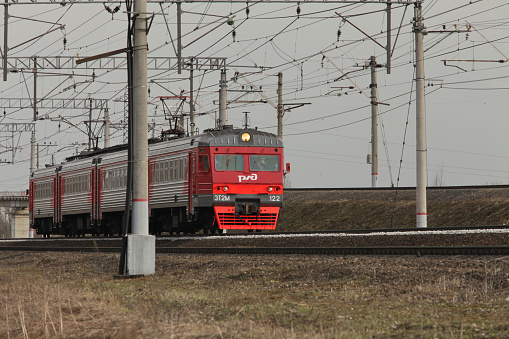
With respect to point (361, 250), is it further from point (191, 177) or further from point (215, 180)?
point (191, 177)

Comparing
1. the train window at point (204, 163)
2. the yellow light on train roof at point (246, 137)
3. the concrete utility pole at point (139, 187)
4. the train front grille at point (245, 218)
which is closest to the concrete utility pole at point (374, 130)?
the train front grille at point (245, 218)

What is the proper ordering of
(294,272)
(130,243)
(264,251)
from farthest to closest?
(264,251)
(130,243)
(294,272)

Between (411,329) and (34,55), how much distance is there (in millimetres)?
30838

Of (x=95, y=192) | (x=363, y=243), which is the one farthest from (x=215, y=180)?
(x=95, y=192)

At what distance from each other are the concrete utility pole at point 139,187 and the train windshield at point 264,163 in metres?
9.86

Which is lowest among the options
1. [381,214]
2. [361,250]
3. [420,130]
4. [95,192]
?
[361,250]

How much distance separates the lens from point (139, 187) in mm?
15930

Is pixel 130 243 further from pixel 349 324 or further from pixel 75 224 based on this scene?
pixel 75 224

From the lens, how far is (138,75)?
636 inches

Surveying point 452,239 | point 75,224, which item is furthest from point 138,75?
point 75,224

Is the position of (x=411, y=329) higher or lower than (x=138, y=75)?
lower

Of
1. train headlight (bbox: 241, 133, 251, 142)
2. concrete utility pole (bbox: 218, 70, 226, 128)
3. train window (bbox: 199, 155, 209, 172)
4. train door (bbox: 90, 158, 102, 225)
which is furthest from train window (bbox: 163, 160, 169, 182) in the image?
concrete utility pole (bbox: 218, 70, 226, 128)

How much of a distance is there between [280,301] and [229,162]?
1484 cm

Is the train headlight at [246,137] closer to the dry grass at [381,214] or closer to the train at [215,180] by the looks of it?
the train at [215,180]
